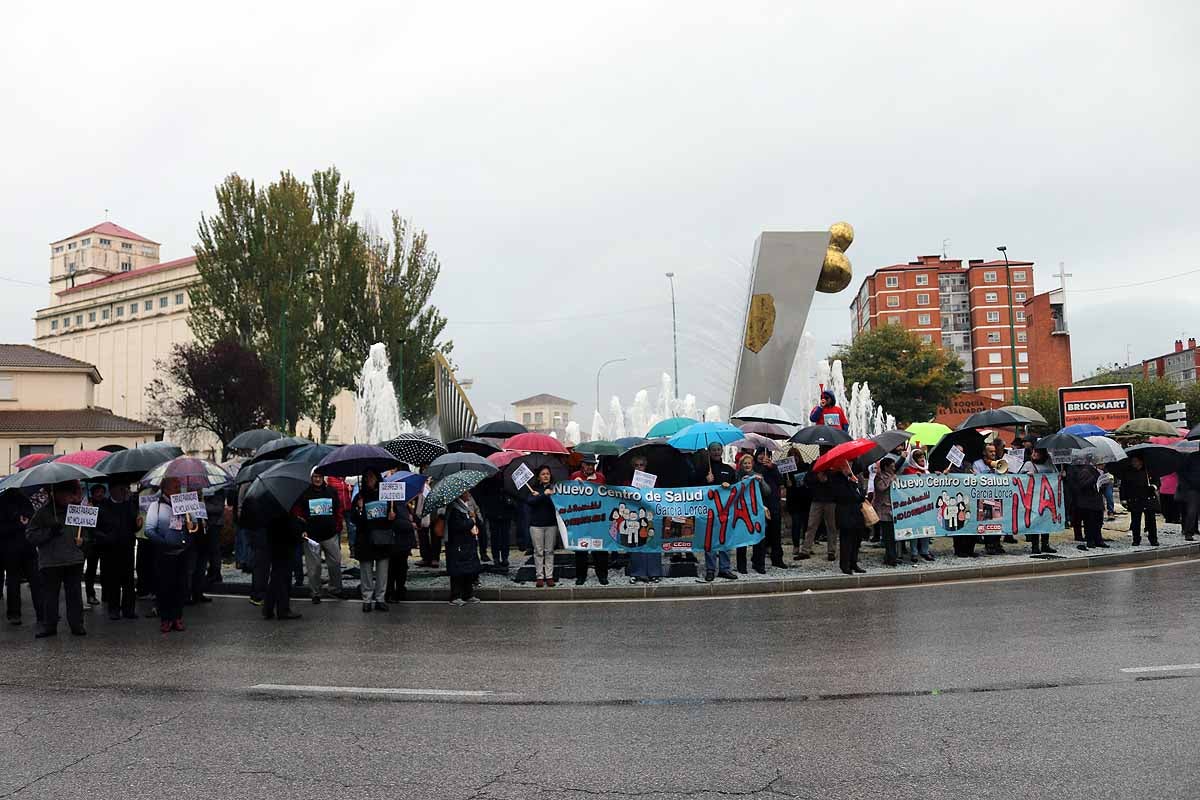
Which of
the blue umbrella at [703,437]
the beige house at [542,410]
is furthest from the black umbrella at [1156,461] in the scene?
the beige house at [542,410]

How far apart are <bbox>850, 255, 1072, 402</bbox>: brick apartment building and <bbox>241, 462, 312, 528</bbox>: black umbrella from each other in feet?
320

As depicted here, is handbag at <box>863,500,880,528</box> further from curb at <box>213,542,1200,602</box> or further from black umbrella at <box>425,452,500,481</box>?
black umbrella at <box>425,452,500,481</box>

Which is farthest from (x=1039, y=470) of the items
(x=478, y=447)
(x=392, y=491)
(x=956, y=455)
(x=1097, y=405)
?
(x=1097, y=405)

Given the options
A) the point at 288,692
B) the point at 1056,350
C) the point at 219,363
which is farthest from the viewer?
the point at 1056,350

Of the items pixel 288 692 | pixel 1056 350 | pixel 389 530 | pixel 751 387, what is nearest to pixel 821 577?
pixel 389 530

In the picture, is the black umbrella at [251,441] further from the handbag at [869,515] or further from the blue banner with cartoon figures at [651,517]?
the handbag at [869,515]

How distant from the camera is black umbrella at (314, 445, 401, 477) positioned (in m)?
12.2

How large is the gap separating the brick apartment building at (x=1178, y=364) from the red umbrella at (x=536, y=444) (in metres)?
137

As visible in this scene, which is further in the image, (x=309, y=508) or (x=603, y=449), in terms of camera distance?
(x=603, y=449)

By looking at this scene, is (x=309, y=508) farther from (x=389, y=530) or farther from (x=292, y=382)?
(x=292, y=382)

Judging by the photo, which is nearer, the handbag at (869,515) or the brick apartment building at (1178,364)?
the handbag at (869,515)

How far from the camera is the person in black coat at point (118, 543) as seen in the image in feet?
39.1

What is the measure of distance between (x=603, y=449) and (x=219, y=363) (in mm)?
34425

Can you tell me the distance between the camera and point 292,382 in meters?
47.5
